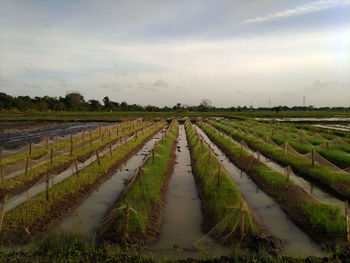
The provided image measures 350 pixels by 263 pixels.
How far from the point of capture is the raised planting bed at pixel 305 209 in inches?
257

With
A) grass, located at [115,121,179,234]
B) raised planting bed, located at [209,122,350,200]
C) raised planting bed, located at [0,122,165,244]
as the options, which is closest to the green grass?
raised planting bed, located at [209,122,350,200]

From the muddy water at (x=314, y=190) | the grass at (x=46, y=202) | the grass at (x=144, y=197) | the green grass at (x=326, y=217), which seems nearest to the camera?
the green grass at (x=326, y=217)

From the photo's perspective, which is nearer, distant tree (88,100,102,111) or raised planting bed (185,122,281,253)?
raised planting bed (185,122,281,253)

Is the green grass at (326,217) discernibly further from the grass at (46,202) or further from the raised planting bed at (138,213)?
the grass at (46,202)

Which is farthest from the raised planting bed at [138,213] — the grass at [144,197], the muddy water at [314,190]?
the muddy water at [314,190]

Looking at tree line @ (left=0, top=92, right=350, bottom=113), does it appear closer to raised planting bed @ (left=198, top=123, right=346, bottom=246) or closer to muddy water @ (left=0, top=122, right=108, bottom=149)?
muddy water @ (left=0, top=122, right=108, bottom=149)

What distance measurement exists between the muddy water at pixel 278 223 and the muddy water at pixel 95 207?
540cm

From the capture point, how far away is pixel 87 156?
15719mm

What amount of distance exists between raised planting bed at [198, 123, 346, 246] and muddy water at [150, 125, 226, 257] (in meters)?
3.00

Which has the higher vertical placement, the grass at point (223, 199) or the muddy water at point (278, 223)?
the grass at point (223, 199)

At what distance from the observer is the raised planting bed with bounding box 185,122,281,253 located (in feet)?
20.2

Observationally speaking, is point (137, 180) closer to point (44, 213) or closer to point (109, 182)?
point (109, 182)

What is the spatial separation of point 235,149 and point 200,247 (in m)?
12.0

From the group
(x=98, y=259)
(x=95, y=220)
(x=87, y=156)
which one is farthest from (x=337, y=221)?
(x=87, y=156)
